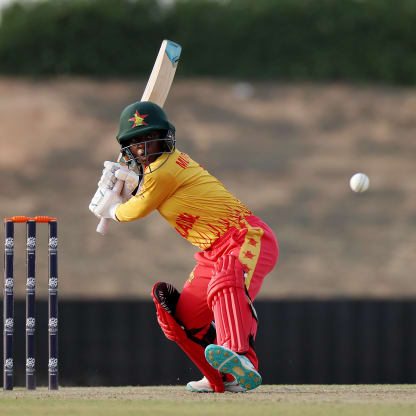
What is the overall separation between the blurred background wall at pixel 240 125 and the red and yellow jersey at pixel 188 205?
769 centimetres

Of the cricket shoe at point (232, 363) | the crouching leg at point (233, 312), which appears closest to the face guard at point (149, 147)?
the crouching leg at point (233, 312)

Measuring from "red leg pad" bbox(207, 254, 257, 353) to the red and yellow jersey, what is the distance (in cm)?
31

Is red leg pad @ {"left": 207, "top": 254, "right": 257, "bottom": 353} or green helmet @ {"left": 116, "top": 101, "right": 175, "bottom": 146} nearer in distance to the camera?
red leg pad @ {"left": 207, "top": 254, "right": 257, "bottom": 353}

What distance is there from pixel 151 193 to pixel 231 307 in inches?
31.0

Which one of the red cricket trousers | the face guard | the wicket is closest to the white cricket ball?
the red cricket trousers

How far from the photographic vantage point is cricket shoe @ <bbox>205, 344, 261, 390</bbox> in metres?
5.18

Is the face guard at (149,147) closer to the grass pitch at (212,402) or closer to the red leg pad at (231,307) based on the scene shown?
the red leg pad at (231,307)

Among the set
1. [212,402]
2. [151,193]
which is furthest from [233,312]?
[151,193]

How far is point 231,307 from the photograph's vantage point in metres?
5.43

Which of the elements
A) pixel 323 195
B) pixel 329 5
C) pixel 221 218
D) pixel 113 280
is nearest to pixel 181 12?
pixel 329 5

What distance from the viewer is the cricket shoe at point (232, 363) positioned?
5.18 m

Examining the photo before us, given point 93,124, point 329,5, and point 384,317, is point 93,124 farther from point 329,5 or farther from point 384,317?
point 384,317

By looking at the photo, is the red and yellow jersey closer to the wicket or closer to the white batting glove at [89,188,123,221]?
the white batting glove at [89,188,123,221]

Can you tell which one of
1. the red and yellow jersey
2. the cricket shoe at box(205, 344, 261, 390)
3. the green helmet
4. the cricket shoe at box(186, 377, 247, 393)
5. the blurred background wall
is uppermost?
the blurred background wall
